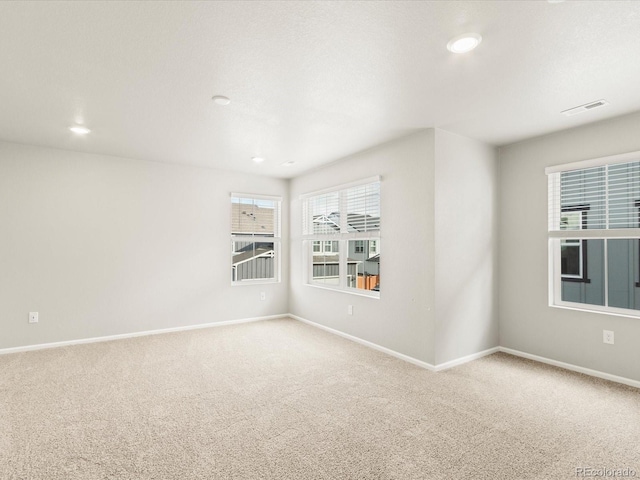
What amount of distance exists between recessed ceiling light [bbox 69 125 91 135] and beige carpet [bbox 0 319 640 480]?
2.48 meters

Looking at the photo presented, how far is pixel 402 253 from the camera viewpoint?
3820 mm

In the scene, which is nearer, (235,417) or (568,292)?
(235,417)

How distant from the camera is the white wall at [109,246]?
13.3 ft

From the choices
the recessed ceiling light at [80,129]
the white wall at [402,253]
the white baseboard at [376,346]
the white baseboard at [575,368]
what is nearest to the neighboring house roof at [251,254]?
the white baseboard at [376,346]

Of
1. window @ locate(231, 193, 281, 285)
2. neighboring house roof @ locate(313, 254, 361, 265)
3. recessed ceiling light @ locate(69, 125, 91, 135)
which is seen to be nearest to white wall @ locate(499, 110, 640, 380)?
neighboring house roof @ locate(313, 254, 361, 265)

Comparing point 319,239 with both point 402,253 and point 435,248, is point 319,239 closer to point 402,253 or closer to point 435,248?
point 402,253

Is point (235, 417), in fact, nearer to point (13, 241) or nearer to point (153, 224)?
point (153, 224)

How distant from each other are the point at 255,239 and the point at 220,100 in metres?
3.11

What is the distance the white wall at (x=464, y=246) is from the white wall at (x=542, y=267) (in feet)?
0.52

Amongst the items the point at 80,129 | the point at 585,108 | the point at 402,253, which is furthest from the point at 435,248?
the point at 80,129

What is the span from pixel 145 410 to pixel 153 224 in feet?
9.50

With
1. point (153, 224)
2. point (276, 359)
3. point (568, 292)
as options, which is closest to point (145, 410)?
point (276, 359)

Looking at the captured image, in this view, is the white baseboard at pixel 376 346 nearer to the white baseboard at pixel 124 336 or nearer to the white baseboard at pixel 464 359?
the white baseboard at pixel 464 359

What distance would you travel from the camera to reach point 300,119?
3.26 meters
